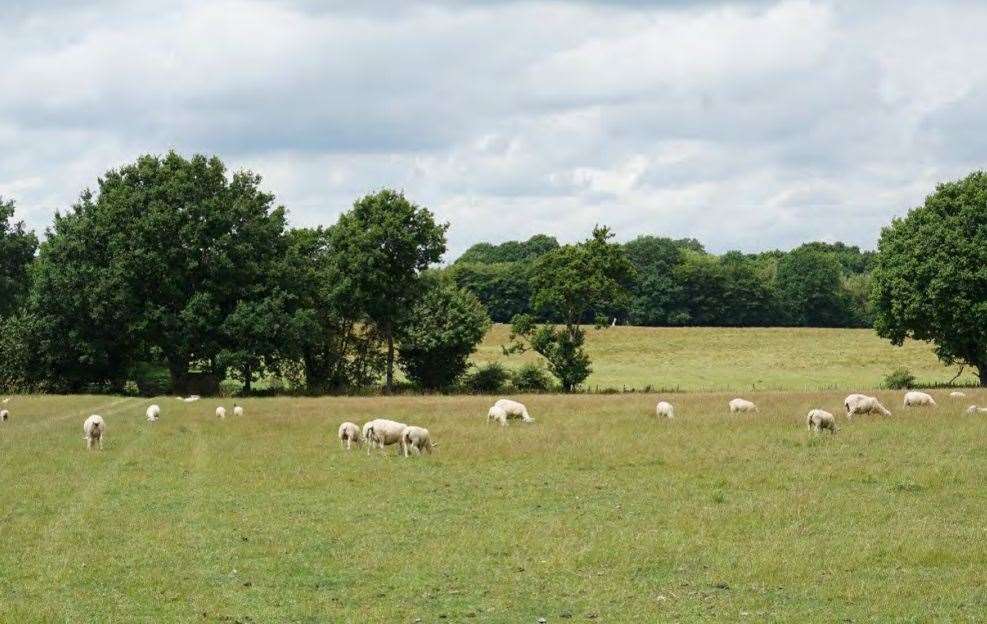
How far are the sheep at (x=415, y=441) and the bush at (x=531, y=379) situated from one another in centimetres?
4245

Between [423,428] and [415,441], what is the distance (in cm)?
356

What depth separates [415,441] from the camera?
31.0 metres

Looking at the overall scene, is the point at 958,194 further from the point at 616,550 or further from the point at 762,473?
the point at 616,550

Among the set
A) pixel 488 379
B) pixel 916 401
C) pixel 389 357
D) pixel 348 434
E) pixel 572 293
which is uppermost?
pixel 572 293

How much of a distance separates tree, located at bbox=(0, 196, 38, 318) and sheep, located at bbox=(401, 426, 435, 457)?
62.0 meters

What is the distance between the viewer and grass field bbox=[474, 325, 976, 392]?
270 feet

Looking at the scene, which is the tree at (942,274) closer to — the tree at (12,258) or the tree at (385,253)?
the tree at (385,253)

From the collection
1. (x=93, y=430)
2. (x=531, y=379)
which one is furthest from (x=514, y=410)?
(x=531, y=379)

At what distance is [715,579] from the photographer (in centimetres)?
1560

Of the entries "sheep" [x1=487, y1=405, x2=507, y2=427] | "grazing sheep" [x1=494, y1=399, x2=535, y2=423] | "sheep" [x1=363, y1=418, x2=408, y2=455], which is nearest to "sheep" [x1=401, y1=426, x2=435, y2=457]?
"sheep" [x1=363, y1=418, x2=408, y2=455]

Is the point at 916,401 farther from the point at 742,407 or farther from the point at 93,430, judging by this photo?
the point at 93,430

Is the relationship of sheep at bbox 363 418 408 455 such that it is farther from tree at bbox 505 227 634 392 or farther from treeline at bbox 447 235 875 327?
treeline at bbox 447 235 875 327

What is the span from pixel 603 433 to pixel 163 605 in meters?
22.7

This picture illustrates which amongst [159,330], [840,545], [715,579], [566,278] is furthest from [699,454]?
[159,330]
